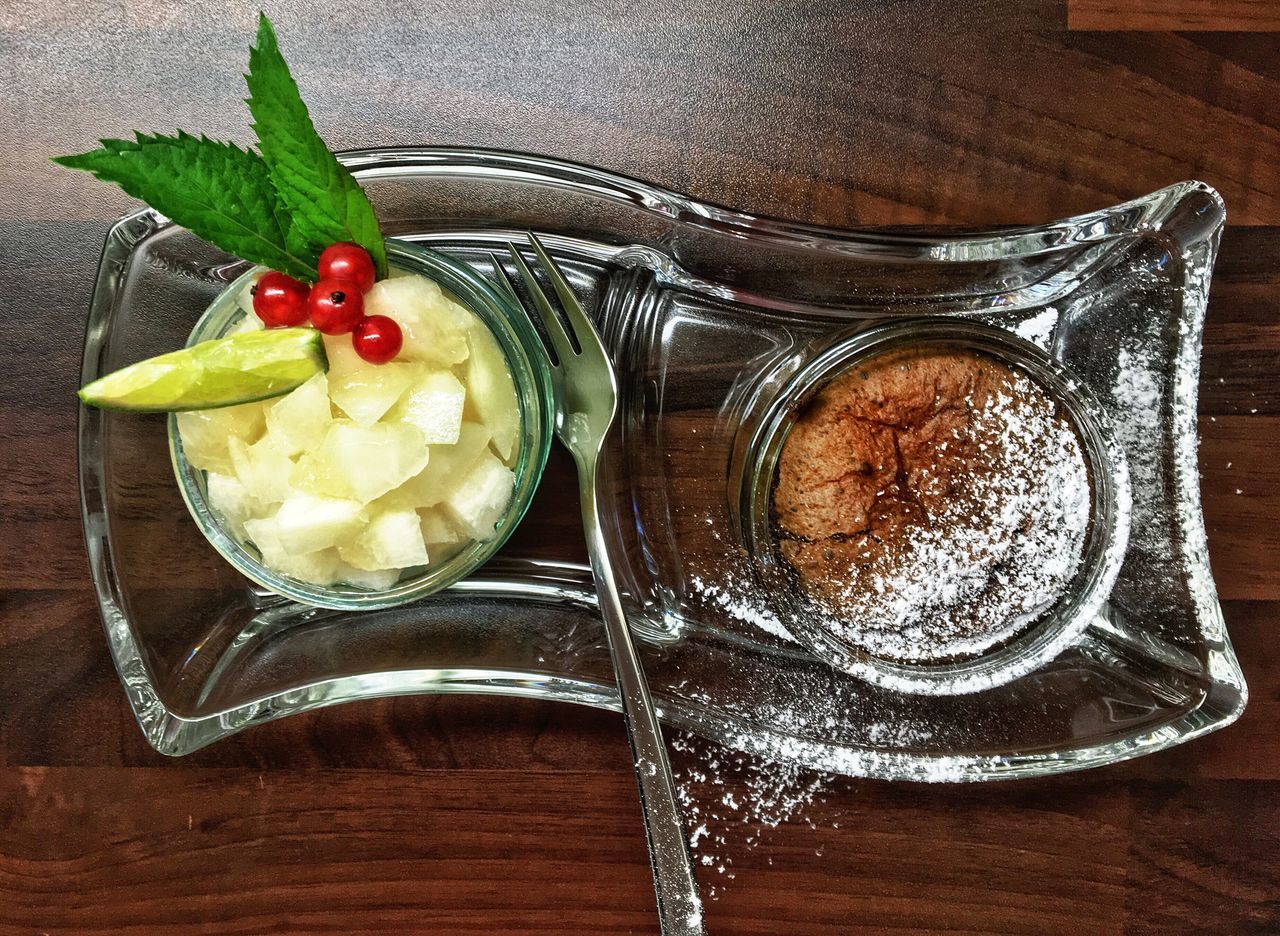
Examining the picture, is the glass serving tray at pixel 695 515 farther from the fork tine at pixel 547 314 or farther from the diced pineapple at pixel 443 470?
the diced pineapple at pixel 443 470

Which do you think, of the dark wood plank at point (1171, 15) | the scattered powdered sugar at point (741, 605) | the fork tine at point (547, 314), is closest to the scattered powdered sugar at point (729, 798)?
the scattered powdered sugar at point (741, 605)

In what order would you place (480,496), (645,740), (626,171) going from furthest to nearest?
(626,171) < (645,740) < (480,496)

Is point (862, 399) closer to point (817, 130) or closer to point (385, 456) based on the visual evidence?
point (817, 130)

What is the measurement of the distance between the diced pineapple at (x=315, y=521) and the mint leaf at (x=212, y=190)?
216 mm

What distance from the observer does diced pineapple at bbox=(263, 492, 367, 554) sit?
791 millimetres

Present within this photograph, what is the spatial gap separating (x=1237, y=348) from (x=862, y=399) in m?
0.49

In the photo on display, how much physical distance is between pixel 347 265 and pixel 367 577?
30 cm

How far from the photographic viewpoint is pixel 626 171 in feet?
3.54

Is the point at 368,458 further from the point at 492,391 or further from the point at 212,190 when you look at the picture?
the point at 212,190

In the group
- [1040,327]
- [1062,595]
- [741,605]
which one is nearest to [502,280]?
[741,605]

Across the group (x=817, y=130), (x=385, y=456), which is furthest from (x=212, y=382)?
(x=817, y=130)

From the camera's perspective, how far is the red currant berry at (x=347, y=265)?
0.80 metres

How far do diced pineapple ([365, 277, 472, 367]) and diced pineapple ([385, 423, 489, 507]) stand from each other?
0.07 metres

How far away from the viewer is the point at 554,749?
1.11 meters
